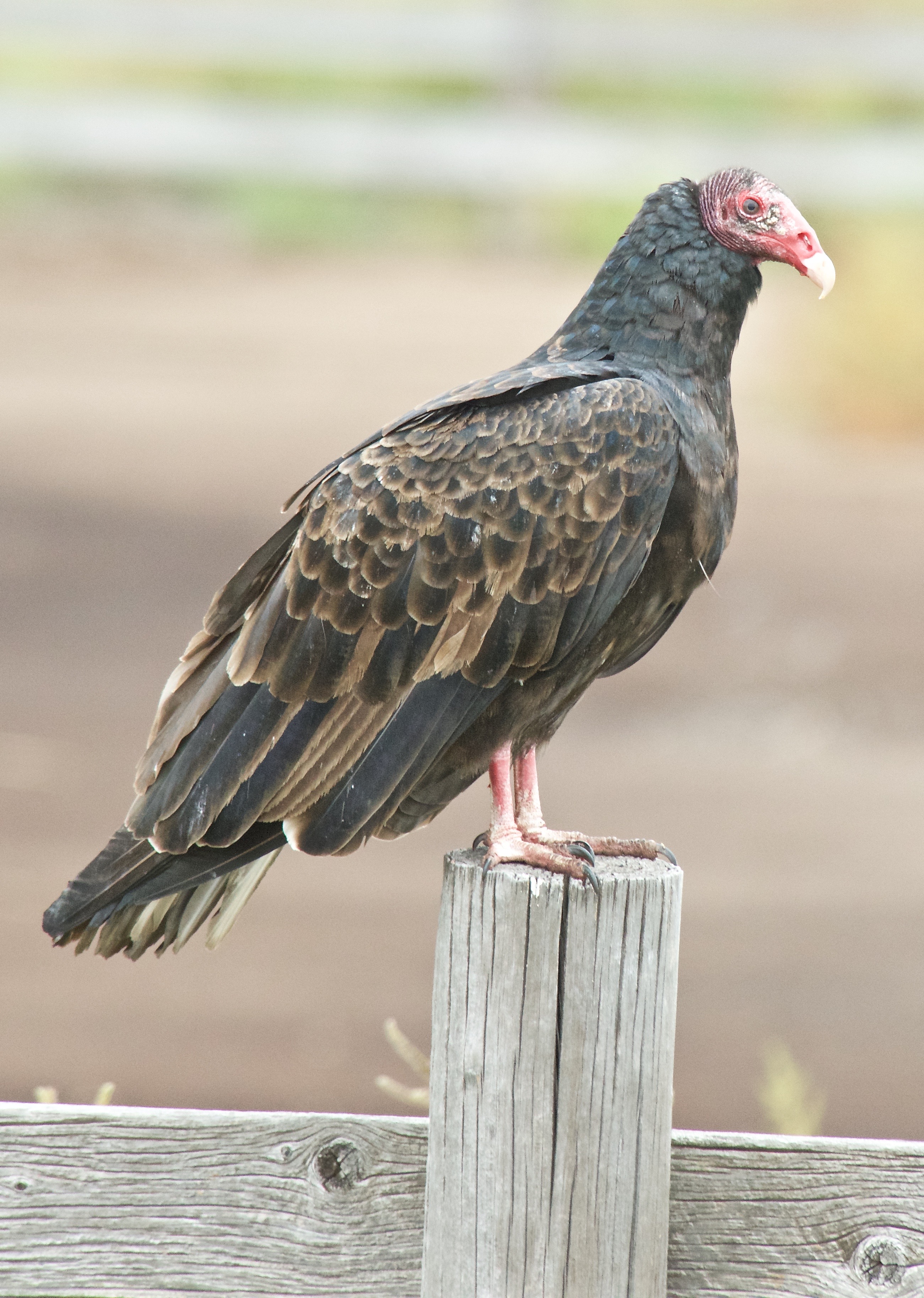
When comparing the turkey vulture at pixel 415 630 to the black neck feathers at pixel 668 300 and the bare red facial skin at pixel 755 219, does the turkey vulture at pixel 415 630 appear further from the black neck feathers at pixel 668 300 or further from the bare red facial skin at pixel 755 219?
the bare red facial skin at pixel 755 219

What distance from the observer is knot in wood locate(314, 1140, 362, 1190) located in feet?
7.29

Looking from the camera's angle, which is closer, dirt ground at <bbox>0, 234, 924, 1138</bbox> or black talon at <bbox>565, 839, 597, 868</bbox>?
black talon at <bbox>565, 839, 597, 868</bbox>

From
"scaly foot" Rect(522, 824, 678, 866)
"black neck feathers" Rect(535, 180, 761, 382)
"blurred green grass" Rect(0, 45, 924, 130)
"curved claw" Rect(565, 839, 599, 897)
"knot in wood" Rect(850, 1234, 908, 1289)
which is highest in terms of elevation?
"blurred green grass" Rect(0, 45, 924, 130)

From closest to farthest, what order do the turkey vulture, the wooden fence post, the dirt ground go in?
the wooden fence post
the turkey vulture
the dirt ground

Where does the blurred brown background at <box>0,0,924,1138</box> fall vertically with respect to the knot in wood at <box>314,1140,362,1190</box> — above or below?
above

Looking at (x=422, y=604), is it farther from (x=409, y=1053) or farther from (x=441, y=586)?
(x=409, y=1053)

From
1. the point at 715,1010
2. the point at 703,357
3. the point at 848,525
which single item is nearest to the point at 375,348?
the point at 848,525

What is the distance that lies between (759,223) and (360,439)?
291 inches

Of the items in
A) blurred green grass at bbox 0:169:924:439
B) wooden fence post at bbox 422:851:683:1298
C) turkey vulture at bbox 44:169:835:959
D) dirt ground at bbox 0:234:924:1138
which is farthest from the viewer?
blurred green grass at bbox 0:169:924:439

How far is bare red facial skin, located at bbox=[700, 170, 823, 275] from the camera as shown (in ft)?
9.82

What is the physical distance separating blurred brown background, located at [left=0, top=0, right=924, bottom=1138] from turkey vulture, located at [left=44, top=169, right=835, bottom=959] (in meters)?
1.99

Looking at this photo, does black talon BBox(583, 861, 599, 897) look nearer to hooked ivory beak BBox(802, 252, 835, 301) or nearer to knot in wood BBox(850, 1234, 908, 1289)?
knot in wood BBox(850, 1234, 908, 1289)

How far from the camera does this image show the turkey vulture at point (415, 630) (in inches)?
101

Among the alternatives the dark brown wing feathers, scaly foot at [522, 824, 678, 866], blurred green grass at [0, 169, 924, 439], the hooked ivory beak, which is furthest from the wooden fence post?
blurred green grass at [0, 169, 924, 439]
